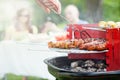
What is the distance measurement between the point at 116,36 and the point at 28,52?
1583mm

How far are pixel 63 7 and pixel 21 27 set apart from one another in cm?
99

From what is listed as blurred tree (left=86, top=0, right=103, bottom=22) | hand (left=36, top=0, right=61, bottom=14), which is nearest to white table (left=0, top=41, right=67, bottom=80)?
hand (left=36, top=0, right=61, bottom=14)

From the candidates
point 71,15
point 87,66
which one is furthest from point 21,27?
point 87,66

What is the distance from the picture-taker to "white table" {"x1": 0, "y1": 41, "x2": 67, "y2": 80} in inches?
137

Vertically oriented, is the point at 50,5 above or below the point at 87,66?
above

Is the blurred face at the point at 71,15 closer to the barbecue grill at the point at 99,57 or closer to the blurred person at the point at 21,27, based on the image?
the blurred person at the point at 21,27

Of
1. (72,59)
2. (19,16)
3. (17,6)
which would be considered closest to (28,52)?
(72,59)

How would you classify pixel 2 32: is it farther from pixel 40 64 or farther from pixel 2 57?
pixel 40 64

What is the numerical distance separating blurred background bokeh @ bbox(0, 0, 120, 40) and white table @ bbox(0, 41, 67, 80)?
125 cm

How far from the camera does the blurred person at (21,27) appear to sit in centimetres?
490

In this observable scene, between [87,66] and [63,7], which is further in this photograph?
[63,7]

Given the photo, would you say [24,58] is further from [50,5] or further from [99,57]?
[99,57]

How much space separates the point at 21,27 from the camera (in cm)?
493

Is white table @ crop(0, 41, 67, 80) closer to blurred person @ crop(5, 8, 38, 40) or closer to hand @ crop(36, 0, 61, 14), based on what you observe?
hand @ crop(36, 0, 61, 14)
